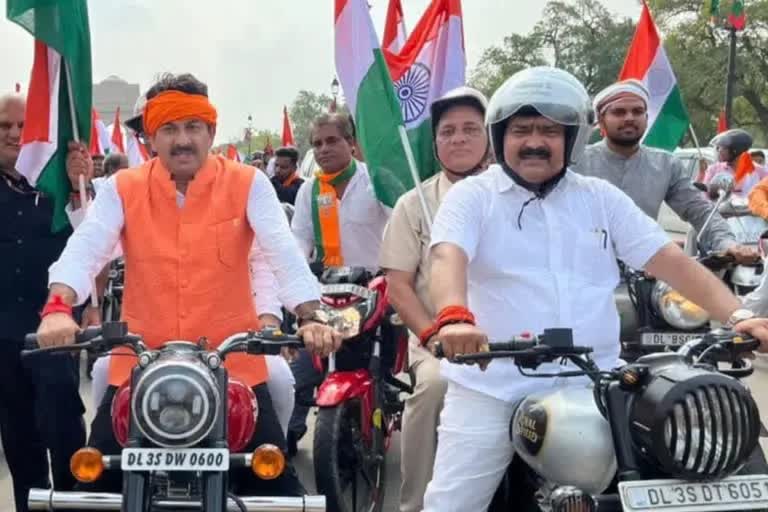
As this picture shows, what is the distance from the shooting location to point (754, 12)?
44.8m

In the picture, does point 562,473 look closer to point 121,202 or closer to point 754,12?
point 121,202

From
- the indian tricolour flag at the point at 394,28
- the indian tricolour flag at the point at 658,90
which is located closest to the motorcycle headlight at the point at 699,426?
the indian tricolour flag at the point at 394,28

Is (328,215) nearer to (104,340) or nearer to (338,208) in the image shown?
(338,208)

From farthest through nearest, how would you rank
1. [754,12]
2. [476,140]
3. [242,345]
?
[754,12], [476,140], [242,345]

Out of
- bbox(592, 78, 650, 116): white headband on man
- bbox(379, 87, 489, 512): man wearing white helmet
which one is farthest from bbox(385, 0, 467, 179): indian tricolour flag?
bbox(379, 87, 489, 512): man wearing white helmet

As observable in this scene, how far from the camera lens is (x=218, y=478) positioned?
8.55 ft

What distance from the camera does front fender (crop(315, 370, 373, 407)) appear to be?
4465mm

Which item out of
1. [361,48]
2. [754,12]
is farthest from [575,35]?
[361,48]

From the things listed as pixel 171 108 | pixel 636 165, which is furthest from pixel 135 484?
pixel 636 165

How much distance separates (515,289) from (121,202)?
4.63 ft

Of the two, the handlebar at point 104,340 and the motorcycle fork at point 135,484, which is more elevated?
the handlebar at point 104,340

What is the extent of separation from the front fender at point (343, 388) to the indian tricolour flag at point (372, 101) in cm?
106

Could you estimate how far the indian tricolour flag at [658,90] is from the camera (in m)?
7.95

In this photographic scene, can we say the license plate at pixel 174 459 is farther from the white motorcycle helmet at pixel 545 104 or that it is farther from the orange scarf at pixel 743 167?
the orange scarf at pixel 743 167
